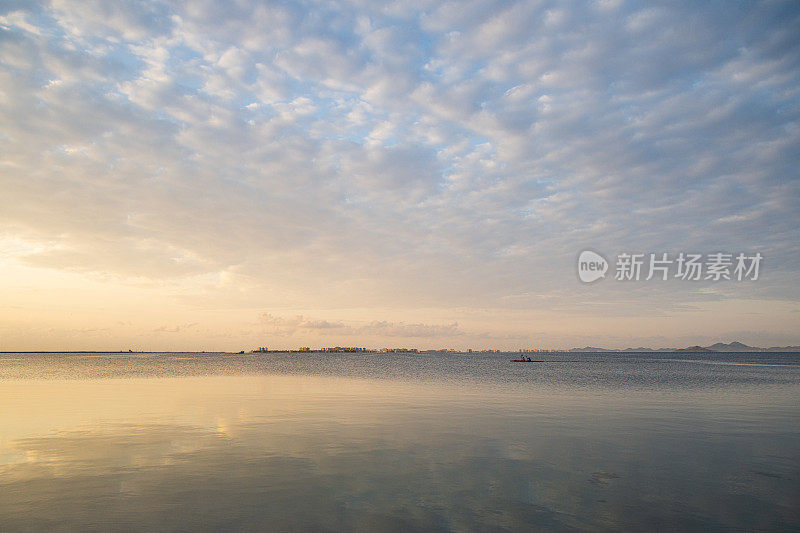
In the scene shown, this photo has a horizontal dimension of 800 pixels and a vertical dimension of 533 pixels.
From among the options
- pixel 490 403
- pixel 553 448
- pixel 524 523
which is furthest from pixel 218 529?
pixel 490 403

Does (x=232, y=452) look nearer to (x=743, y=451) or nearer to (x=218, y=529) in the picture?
(x=218, y=529)

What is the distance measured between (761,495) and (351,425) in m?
18.6

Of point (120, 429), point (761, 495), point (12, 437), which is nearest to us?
point (761, 495)

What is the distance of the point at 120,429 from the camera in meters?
25.4

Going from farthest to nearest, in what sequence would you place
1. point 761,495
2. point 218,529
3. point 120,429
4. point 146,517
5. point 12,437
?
point 120,429 < point 12,437 < point 761,495 < point 146,517 < point 218,529

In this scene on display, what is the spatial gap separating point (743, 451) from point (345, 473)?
17.1 metres

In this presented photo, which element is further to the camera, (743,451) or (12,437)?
(12,437)

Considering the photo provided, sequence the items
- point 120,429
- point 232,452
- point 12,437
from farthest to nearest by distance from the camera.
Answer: point 120,429 → point 12,437 → point 232,452

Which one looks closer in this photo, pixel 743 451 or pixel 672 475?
pixel 672 475

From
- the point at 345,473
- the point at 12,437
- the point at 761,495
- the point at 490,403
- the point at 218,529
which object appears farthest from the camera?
the point at 490,403

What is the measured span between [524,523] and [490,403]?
2634 centimetres

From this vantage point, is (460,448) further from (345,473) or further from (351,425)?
(351,425)

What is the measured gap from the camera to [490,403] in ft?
124

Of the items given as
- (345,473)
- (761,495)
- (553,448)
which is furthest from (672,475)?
(345,473)
